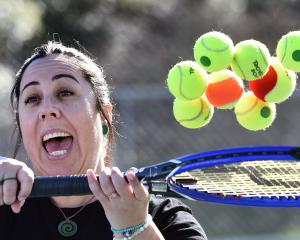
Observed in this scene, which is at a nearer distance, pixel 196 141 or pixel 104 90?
pixel 104 90

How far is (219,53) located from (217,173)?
0.47m

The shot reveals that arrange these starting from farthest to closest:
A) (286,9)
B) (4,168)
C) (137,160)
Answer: (286,9) → (137,160) → (4,168)

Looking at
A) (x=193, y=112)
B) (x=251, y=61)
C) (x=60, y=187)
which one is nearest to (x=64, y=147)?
(x=60, y=187)

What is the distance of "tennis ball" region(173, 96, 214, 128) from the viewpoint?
11.3 feet

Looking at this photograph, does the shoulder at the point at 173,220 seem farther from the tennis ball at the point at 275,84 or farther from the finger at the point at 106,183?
the tennis ball at the point at 275,84

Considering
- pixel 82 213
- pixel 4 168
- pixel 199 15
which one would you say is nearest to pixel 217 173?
pixel 82 213

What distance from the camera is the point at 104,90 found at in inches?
136

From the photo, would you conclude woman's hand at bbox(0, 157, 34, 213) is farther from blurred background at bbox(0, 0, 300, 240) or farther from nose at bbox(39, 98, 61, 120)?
blurred background at bbox(0, 0, 300, 240)

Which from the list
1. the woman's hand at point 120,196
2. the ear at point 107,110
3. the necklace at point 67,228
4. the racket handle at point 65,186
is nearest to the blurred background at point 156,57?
the ear at point 107,110

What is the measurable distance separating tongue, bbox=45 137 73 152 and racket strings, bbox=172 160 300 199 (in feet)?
1.34

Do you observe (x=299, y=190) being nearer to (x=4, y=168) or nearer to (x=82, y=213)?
(x=82, y=213)

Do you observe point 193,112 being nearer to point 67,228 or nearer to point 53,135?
point 53,135

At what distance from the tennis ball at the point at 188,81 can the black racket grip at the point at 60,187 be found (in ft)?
2.67

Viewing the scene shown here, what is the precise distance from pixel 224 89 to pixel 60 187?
97cm
